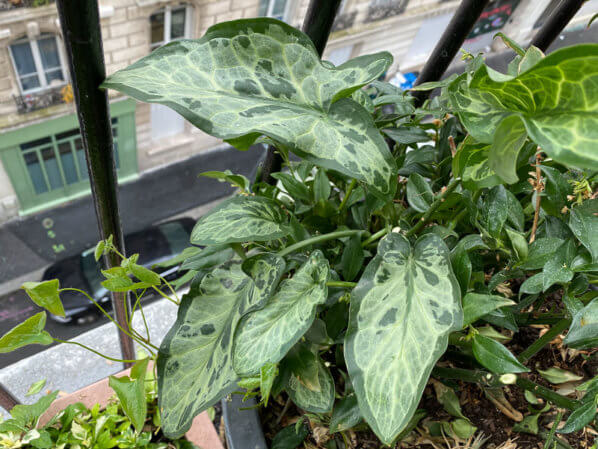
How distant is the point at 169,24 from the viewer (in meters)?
2.74

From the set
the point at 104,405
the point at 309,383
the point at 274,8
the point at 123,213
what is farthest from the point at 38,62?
the point at 309,383

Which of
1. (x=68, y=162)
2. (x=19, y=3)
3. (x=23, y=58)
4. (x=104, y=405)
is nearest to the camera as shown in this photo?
(x=104, y=405)

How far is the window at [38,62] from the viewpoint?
233cm

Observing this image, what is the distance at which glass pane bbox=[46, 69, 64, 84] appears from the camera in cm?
253

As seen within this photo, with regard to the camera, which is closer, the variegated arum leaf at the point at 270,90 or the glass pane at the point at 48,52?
A: the variegated arum leaf at the point at 270,90

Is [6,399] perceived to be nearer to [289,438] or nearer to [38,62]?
[289,438]

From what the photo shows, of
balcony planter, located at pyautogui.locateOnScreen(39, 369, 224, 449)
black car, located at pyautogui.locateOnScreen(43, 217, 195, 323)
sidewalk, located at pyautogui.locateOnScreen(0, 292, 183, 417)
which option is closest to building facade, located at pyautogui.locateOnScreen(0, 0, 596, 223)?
black car, located at pyautogui.locateOnScreen(43, 217, 195, 323)

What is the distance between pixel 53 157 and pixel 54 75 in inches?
26.2

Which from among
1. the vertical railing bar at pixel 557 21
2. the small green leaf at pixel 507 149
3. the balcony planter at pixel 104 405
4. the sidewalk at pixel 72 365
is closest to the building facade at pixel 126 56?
the sidewalk at pixel 72 365

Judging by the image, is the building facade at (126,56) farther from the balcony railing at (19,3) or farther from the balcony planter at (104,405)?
the balcony planter at (104,405)

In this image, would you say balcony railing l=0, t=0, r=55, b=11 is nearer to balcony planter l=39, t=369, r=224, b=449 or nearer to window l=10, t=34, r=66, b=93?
window l=10, t=34, r=66, b=93

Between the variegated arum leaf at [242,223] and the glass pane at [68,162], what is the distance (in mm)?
2897

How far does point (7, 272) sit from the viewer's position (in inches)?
117

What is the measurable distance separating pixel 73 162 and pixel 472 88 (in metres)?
3.33
